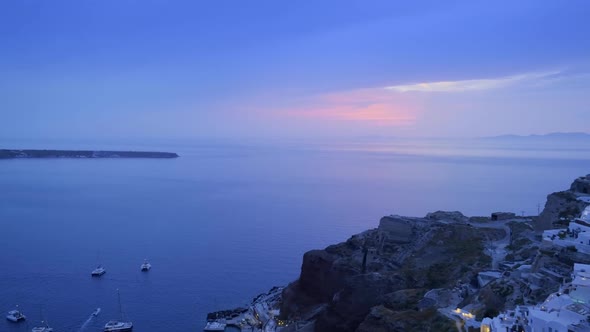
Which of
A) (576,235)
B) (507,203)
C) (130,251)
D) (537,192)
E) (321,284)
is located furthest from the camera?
(537,192)

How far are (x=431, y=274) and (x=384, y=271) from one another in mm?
3634

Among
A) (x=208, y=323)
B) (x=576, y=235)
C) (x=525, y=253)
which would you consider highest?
(x=576, y=235)

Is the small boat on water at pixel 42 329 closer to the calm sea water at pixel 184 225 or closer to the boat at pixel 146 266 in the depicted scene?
the calm sea water at pixel 184 225

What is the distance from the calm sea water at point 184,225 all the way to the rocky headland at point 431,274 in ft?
35.9

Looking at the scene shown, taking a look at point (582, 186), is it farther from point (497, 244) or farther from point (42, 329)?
point (42, 329)

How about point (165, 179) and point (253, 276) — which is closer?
point (253, 276)

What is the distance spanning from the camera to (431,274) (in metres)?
32.0

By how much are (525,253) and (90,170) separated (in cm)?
16691

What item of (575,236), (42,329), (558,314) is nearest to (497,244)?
(575,236)

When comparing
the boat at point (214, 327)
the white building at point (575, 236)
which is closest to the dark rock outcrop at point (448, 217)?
the white building at point (575, 236)

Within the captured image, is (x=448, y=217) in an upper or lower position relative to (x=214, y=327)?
upper

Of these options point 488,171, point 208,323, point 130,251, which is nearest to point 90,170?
point 130,251

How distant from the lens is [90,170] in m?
173

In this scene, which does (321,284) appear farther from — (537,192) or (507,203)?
(537,192)
